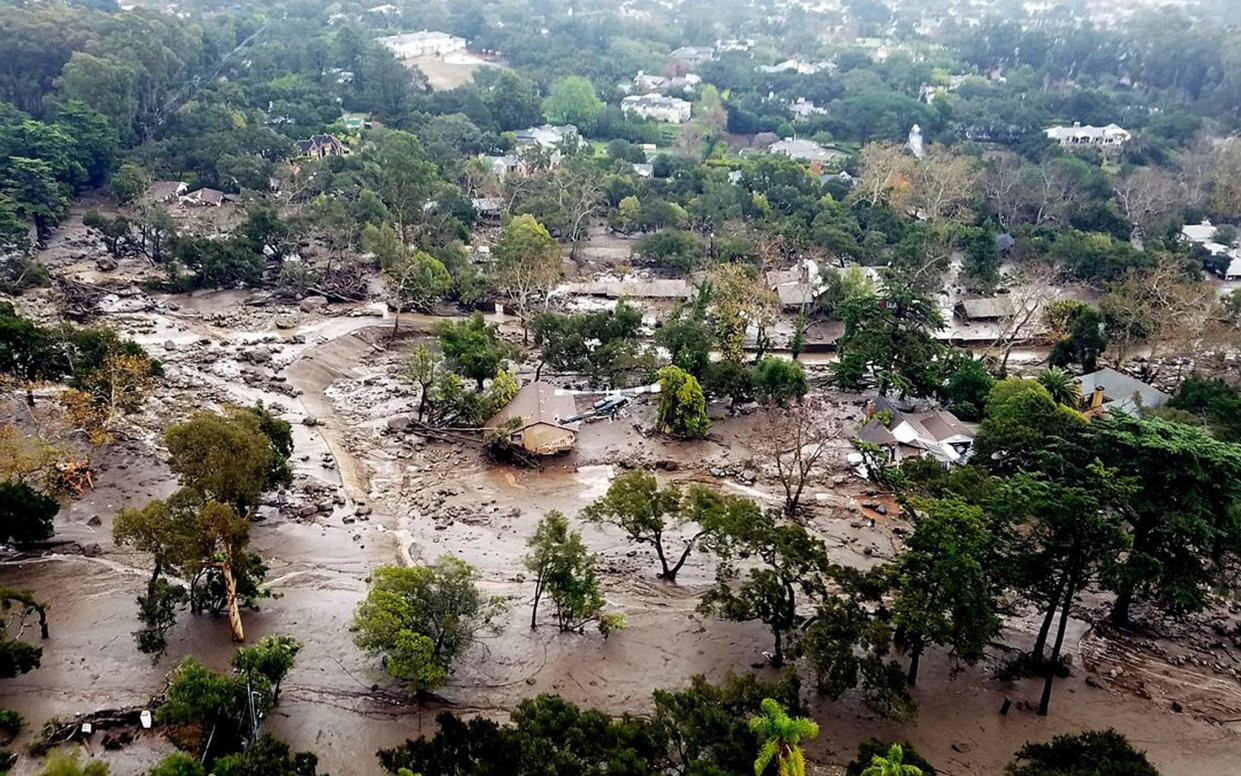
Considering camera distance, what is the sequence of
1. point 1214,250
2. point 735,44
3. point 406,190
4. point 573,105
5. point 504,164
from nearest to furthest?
1. point 406,190
2. point 1214,250
3. point 504,164
4. point 573,105
5. point 735,44

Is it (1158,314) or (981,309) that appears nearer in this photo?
(1158,314)

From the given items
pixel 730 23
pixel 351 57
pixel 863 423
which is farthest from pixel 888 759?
pixel 730 23

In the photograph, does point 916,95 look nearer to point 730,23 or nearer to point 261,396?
point 730,23

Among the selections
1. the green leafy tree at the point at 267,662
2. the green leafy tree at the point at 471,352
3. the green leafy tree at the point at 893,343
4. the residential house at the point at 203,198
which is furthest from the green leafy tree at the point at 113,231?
the green leafy tree at the point at 893,343

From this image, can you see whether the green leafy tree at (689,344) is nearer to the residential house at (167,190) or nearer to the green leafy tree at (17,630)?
the green leafy tree at (17,630)

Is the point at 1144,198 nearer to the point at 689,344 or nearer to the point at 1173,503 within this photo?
the point at 689,344

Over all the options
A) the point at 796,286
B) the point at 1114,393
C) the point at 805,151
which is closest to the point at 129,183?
the point at 796,286

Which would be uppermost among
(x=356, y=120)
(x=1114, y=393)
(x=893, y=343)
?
(x=356, y=120)
